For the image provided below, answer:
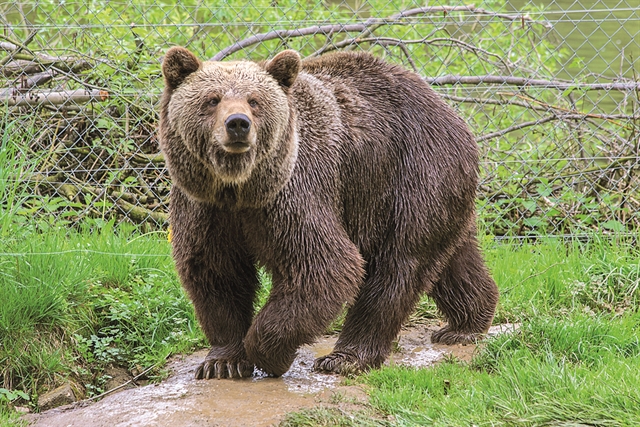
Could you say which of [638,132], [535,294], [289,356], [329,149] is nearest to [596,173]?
[638,132]

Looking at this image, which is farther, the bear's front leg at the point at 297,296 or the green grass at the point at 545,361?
the bear's front leg at the point at 297,296

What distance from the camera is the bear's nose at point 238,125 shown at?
4176 millimetres

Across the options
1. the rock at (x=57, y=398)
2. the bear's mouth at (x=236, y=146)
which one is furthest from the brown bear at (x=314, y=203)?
the rock at (x=57, y=398)

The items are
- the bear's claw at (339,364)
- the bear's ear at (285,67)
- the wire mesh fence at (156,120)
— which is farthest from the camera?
the wire mesh fence at (156,120)

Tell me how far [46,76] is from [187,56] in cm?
320

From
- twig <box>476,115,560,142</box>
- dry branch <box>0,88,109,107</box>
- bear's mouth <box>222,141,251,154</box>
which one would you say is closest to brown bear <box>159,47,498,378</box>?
bear's mouth <box>222,141,251,154</box>

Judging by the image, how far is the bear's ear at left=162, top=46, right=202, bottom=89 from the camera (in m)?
4.56

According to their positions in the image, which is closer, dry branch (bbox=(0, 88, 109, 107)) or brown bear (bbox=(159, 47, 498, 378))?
Result: brown bear (bbox=(159, 47, 498, 378))

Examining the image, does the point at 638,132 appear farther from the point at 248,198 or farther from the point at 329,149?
the point at 248,198

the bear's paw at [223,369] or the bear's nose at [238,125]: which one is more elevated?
the bear's nose at [238,125]

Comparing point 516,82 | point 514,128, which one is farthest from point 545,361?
point 516,82

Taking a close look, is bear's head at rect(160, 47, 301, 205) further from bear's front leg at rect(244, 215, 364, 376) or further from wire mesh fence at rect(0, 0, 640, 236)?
wire mesh fence at rect(0, 0, 640, 236)

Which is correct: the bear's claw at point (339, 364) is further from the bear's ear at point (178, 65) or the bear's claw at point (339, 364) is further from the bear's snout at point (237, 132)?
the bear's ear at point (178, 65)

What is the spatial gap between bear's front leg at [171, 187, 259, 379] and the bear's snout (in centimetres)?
56
